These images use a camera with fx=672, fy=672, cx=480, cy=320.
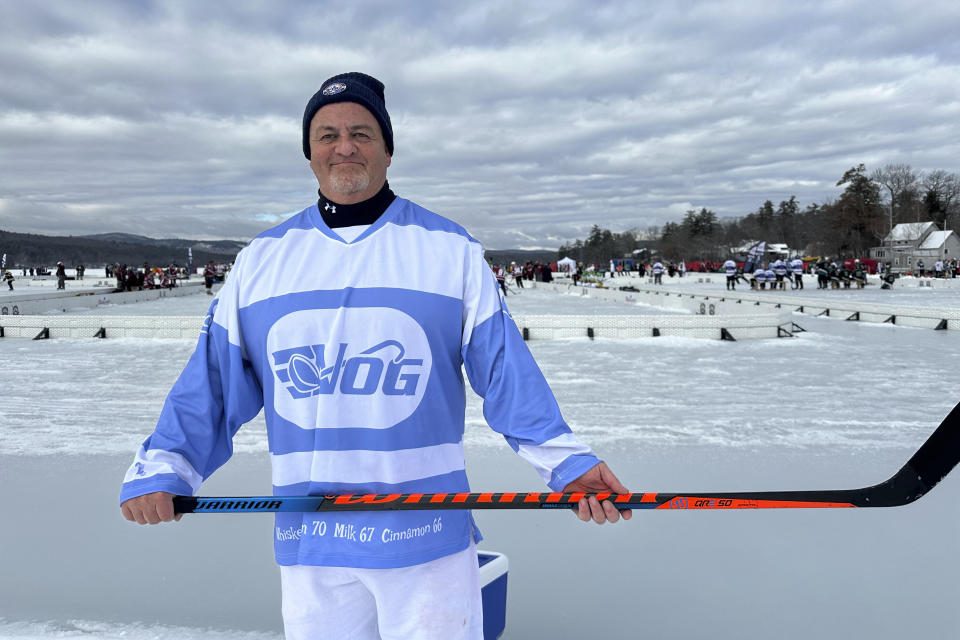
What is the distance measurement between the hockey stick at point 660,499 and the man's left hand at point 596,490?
0.01 metres

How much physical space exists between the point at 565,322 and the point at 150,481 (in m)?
11.3

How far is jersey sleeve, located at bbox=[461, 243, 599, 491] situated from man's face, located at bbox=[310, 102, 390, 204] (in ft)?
1.06

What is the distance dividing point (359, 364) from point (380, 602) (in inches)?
22.2

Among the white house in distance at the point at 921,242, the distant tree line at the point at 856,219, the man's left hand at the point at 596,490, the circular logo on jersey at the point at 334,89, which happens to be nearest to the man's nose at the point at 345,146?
the circular logo on jersey at the point at 334,89

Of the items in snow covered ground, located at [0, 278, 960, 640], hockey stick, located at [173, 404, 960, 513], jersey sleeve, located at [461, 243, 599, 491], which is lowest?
snow covered ground, located at [0, 278, 960, 640]

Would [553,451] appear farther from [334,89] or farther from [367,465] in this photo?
[334,89]

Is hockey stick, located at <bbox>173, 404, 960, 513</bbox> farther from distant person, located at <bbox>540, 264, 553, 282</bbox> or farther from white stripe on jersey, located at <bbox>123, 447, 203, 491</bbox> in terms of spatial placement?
distant person, located at <bbox>540, 264, 553, 282</bbox>

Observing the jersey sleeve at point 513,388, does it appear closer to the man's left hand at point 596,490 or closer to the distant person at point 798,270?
the man's left hand at point 596,490

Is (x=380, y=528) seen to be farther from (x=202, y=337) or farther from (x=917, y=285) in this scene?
(x=917, y=285)

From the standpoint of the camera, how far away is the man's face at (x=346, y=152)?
5.45ft

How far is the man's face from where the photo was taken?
1.66 meters

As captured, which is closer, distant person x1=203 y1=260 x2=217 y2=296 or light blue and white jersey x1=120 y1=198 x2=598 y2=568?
light blue and white jersey x1=120 y1=198 x2=598 y2=568

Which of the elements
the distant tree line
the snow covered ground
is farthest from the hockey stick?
the distant tree line

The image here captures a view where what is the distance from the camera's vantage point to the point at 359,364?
1.55m
